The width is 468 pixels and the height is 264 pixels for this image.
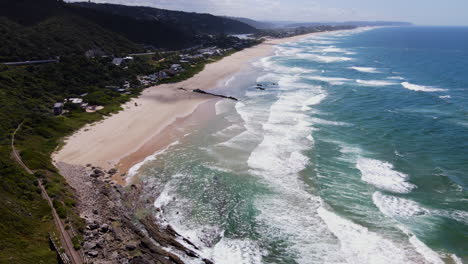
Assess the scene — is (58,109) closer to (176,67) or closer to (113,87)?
(113,87)

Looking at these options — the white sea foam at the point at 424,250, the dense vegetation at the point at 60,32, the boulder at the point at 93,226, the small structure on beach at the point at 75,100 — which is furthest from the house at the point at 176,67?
the white sea foam at the point at 424,250

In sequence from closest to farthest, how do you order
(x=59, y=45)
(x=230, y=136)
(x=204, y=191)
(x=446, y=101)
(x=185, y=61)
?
(x=204, y=191) → (x=230, y=136) → (x=446, y=101) → (x=59, y=45) → (x=185, y=61)

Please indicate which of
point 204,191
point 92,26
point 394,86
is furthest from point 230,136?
point 92,26

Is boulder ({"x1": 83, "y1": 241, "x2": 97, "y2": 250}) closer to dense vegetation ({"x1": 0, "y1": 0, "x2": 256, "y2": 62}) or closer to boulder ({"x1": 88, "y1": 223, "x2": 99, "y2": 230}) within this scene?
boulder ({"x1": 88, "y1": 223, "x2": 99, "y2": 230})

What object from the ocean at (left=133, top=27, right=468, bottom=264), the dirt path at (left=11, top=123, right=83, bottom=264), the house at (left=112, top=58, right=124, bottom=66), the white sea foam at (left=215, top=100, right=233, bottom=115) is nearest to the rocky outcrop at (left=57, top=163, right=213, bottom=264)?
the dirt path at (left=11, top=123, right=83, bottom=264)

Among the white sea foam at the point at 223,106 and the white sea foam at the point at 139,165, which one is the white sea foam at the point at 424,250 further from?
the white sea foam at the point at 223,106

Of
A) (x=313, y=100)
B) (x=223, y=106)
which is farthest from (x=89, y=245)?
(x=313, y=100)

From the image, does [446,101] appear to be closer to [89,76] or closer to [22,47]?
[89,76]
